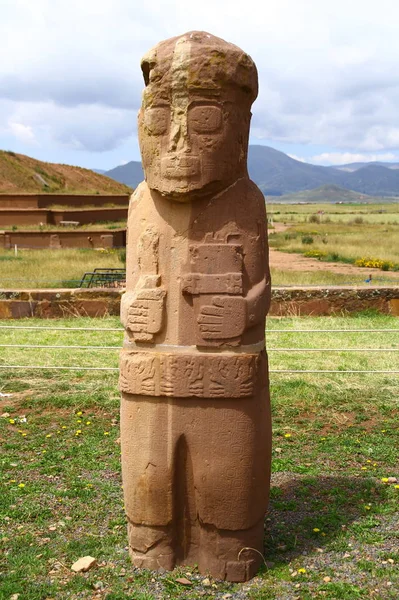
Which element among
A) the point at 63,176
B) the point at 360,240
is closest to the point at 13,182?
the point at 63,176

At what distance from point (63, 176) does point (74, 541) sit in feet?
111

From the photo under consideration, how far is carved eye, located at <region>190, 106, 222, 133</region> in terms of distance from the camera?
145 inches

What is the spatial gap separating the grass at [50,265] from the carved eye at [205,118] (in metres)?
8.67

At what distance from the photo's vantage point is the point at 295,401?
7195 millimetres

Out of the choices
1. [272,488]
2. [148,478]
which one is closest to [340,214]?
[272,488]

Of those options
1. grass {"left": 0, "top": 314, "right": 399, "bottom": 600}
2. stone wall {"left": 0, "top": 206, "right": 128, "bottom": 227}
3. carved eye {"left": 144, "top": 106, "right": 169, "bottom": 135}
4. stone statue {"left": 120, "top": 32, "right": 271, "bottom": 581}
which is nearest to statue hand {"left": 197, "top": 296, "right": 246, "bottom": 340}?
stone statue {"left": 120, "top": 32, "right": 271, "bottom": 581}

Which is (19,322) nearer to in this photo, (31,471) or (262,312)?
(31,471)

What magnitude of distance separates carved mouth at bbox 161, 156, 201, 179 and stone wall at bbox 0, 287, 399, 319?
24.5ft

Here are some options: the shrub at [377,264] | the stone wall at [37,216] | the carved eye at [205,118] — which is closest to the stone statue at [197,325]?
the carved eye at [205,118]

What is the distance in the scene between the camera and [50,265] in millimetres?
17156

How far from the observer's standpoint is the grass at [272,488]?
392 centimetres

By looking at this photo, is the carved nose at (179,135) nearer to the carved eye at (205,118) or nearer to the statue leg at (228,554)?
the carved eye at (205,118)

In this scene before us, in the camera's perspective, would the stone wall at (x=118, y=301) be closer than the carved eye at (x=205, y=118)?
No

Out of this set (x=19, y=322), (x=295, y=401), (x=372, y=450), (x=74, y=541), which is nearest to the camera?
(x=74, y=541)
